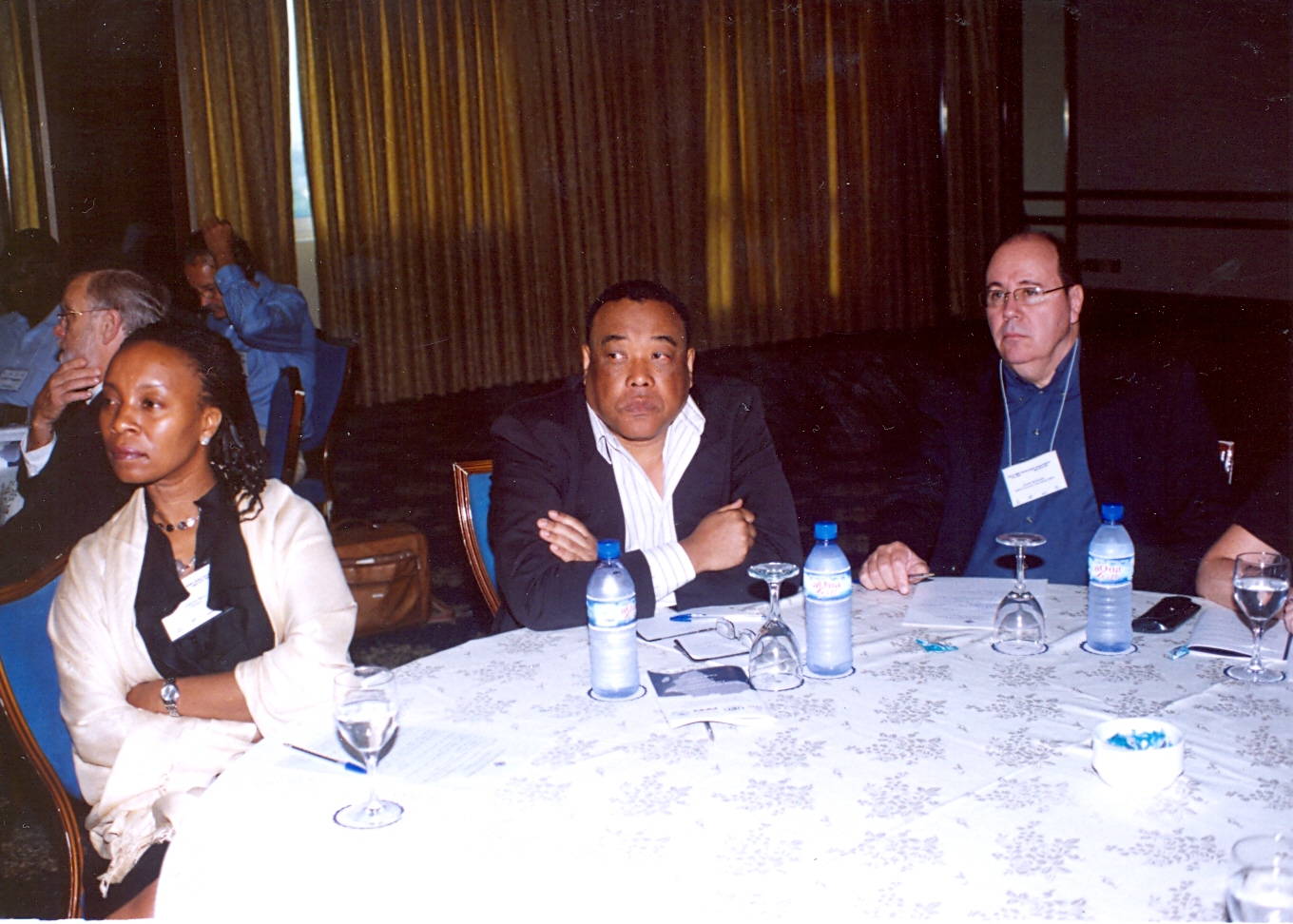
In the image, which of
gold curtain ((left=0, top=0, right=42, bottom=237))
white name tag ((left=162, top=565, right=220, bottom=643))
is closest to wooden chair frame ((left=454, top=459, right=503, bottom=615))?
white name tag ((left=162, top=565, right=220, bottom=643))

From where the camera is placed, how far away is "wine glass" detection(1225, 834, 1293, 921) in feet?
2.83

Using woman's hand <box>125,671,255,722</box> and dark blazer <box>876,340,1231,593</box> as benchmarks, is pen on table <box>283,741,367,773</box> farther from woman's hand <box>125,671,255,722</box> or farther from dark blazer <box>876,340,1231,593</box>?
dark blazer <box>876,340,1231,593</box>

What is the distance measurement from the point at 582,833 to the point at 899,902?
1.06ft

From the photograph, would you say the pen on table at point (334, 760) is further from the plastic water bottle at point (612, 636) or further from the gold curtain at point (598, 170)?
the gold curtain at point (598, 170)

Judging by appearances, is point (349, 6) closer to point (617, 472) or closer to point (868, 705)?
point (617, 472)

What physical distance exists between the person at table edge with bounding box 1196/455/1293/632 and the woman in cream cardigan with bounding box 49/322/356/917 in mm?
1413

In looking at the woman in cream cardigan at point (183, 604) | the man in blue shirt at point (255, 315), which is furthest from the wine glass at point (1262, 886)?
the man in blue shirt at point (255, 315)

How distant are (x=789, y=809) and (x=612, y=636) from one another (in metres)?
A: 0.38

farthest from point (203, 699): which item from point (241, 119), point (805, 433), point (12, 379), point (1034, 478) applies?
point (241, 119)

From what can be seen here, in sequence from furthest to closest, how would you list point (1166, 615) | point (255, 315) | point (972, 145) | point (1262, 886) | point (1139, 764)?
point (972, 145) → point (255, 315) → point (1166, 615) → point (1139, 764) → point (1262, 886)

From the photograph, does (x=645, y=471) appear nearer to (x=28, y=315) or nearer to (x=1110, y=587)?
(x=1110, y=587)

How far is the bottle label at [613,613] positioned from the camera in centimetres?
150

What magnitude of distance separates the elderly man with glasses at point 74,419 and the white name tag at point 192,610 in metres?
0.70

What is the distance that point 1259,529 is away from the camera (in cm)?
A: 191
